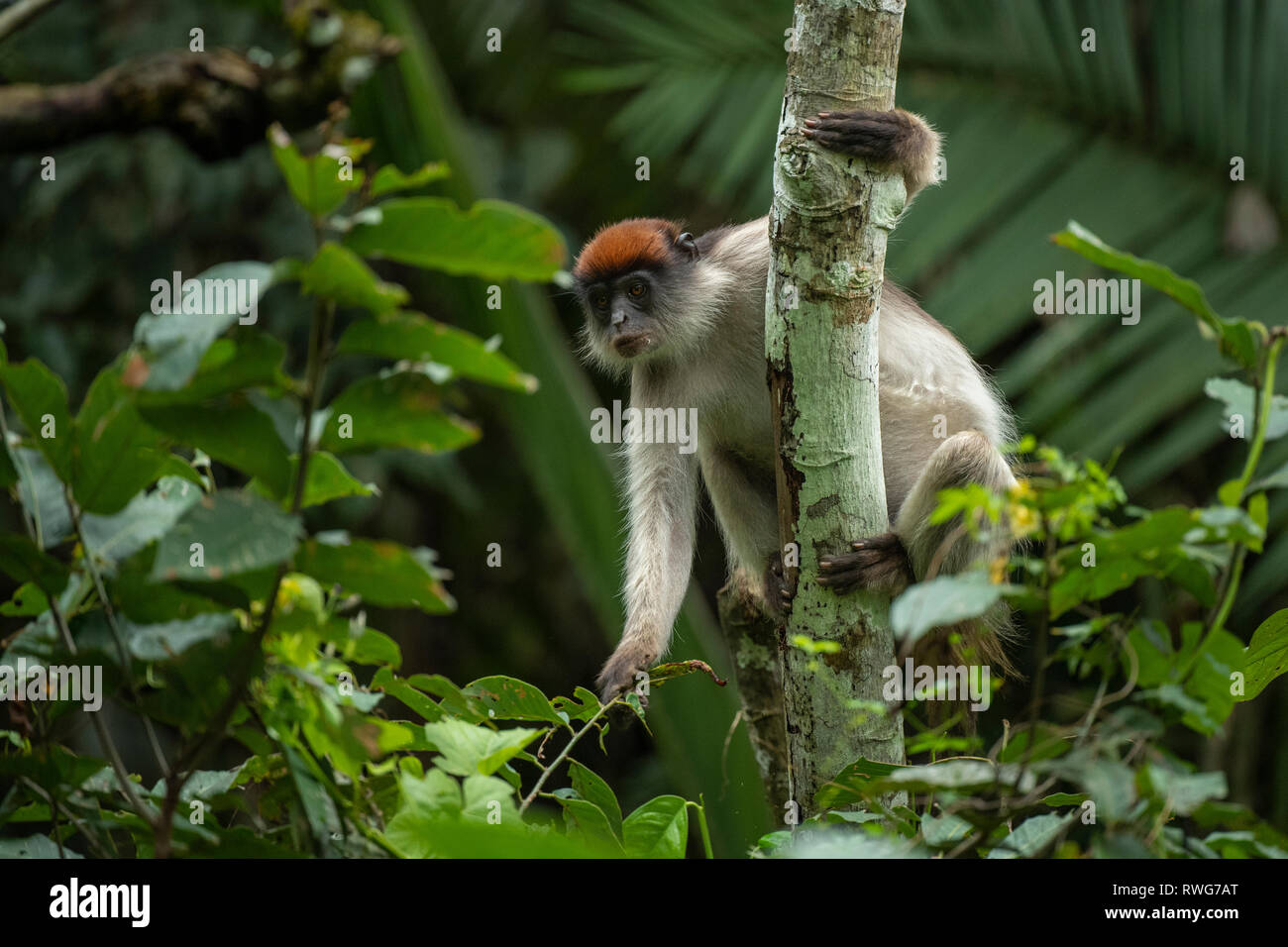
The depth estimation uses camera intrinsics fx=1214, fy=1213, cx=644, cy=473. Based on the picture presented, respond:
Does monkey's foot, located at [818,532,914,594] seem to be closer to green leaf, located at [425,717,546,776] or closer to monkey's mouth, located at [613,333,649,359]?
green leaf, located at [425,717,546,776]

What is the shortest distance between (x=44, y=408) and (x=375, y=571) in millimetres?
712

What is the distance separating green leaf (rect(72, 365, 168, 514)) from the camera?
6.83 ft

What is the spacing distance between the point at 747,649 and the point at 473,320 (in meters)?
2.07

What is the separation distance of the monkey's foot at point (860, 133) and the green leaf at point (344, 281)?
1.99 meters

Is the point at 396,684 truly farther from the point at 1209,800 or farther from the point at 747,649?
the point at 747,649

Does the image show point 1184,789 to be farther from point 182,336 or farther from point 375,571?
point 182,336

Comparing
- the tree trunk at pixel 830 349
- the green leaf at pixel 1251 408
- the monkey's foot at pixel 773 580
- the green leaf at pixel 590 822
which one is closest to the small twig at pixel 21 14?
the tree trunk at pixel 830 349

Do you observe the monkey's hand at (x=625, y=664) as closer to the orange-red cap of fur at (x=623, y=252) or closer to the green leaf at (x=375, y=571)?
the orange-red cap of fur at (x=623, y=252)

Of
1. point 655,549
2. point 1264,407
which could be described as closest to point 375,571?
point 1264,407

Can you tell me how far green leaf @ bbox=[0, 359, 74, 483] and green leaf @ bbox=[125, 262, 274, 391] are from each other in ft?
1.26

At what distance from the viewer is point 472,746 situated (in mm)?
2352

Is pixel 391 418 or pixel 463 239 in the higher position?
pixel 463 239

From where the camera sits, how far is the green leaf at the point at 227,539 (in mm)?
1743
